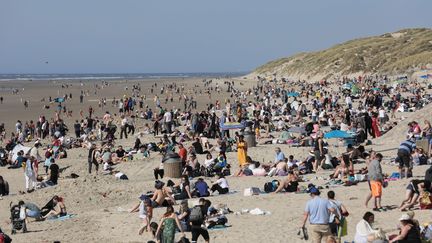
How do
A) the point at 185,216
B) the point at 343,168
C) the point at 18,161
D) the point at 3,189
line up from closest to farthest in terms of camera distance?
the point at 185,216, the point at 343,168, the point at 3,189, the point at 18,161

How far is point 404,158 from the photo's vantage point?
48.9ft

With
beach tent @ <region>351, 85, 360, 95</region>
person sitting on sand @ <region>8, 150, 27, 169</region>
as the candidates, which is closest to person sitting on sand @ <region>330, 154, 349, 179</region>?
person sitting on sand @ <region>8, 150, 27, 169</region>

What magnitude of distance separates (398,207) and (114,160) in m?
11.9

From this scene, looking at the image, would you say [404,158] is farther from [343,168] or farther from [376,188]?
[376,188]

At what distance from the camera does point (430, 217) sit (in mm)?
11477

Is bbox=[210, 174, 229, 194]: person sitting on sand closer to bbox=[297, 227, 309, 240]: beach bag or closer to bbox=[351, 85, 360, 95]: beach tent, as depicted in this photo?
bbox=[297, 227, 309, 240]: beach bag

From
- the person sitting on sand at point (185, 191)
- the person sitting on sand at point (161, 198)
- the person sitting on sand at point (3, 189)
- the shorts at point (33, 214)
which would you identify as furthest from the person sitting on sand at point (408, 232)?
the person sitting on sand at point (3, 189)

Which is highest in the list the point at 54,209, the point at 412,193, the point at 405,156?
the point at 405,156

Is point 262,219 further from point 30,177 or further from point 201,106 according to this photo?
point 201,106

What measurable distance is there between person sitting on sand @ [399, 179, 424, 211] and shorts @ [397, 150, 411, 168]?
8.70ft

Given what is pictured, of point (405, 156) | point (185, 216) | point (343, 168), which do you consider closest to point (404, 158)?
point (405, 156)

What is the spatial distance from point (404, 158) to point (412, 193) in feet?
9.39

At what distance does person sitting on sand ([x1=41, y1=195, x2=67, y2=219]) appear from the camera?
47.7ft

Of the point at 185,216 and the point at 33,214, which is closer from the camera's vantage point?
the point at 185,216
